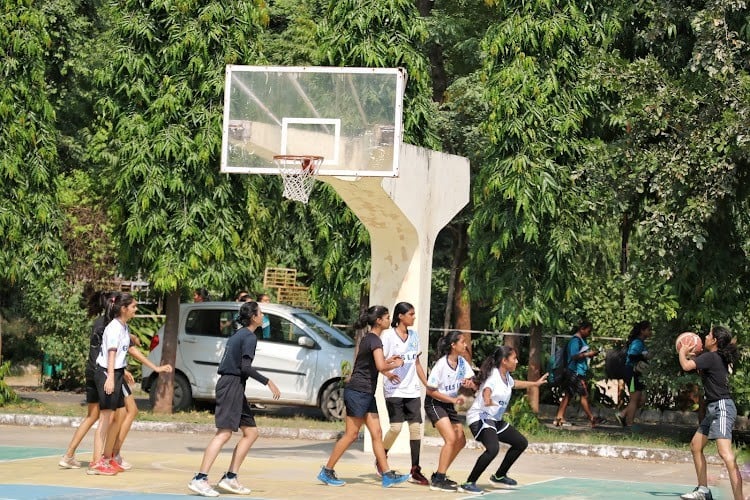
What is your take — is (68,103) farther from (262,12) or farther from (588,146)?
(588,146)

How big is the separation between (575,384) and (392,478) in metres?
8.08

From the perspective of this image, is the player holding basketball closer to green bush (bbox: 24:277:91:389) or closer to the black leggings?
the black leggings

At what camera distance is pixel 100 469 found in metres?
13.1

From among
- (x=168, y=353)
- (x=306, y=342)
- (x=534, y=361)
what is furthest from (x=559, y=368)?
(x=168, y=353)

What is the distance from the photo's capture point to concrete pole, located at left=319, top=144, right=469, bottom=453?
50.9ft

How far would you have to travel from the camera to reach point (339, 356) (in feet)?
67.2

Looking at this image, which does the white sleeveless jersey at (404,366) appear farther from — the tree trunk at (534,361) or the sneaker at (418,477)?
the tree trunk at (534,361)

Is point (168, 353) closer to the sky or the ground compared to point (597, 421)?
closer to the sky

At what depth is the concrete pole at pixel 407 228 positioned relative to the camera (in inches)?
611

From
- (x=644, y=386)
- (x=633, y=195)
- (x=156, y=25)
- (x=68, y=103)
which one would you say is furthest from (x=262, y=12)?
(x=68, y=103)

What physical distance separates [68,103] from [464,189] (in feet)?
→ 60.1

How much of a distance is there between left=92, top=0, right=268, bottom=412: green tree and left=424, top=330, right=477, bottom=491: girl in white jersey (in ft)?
25.7

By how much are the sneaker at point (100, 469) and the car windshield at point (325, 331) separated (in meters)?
7.95

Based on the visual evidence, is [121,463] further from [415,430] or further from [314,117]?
[314,117]
